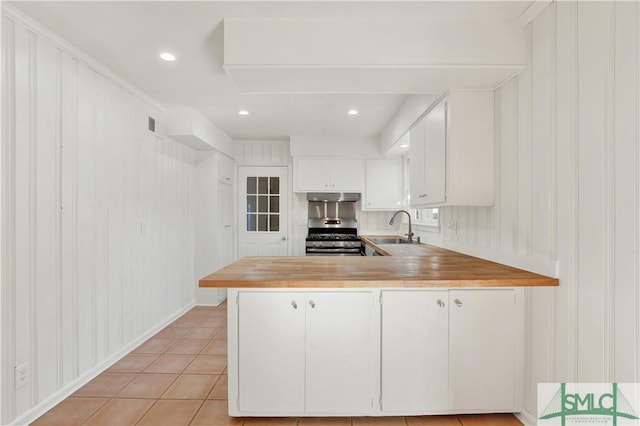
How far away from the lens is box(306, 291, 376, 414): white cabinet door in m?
1.68

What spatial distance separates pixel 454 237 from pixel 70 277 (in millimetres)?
3070

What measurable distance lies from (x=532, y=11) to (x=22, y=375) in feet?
11.7

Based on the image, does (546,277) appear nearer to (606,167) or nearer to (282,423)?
(606,167)

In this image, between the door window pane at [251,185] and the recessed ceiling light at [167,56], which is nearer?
the recessed ceiling light at [167,56]

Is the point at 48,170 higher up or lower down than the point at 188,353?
higher up

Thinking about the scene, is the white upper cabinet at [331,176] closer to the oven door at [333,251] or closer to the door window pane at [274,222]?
the door window pane at [274,222]

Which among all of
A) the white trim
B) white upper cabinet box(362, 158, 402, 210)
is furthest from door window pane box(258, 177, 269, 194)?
the white trim

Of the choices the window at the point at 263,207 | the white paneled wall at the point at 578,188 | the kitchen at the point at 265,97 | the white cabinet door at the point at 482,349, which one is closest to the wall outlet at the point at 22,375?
the kitchen at the point at 265,97

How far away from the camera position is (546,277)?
5.19 feet

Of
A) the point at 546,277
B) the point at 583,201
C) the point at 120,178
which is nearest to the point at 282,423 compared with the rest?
the point at 546,277

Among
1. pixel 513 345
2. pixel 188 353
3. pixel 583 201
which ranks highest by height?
pixel 583 201

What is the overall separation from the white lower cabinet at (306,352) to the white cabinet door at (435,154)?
1.08m

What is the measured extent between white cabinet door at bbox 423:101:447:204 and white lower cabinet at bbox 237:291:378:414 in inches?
42.4

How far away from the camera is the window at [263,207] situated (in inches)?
193
